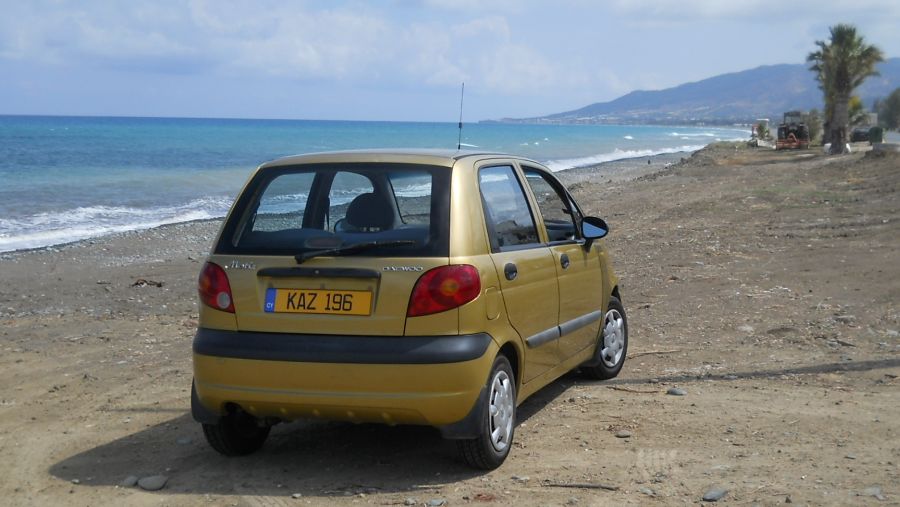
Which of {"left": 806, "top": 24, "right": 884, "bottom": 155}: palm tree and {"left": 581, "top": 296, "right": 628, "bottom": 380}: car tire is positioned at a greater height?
{"left": 806, "top": 24, "right": 884, "bottom": 155}: palm tree

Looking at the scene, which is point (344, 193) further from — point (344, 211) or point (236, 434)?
point (236, 434)

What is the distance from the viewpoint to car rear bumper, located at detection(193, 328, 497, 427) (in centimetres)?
A: 505

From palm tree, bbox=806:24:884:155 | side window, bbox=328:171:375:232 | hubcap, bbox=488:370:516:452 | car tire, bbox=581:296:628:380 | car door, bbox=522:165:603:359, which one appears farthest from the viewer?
palm tree, bbox=806:24:884:155

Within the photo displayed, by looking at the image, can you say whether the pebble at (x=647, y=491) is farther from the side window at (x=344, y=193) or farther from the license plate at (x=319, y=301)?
the side window at (x=344, y=193)

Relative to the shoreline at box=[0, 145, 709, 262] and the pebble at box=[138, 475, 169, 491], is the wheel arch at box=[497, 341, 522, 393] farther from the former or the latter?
the shoreline at box=[0, 145, 709, 262]

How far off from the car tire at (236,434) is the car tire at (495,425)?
4.16 feet

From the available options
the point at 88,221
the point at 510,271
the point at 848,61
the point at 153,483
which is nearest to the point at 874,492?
the point at 510,271

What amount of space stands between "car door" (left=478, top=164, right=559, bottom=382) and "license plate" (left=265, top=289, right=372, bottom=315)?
778mm

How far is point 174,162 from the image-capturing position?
181 feet

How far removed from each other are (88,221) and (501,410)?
21.8m

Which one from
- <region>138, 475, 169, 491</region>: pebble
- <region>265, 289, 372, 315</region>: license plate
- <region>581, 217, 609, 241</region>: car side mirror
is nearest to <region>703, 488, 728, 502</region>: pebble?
<region>265, 289, 372, 315</region>: license plate

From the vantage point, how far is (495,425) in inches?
216

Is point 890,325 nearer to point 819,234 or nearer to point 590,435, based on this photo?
point 590,435

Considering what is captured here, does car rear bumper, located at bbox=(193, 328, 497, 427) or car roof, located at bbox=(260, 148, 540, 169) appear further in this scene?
car roof, located at bbox=(260, 148, 540, 169)
